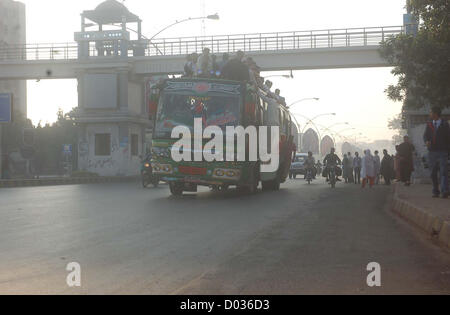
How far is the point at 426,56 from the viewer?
1923 centimetres

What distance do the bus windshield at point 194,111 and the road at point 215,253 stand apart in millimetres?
4218

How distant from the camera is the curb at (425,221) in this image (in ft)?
26.7

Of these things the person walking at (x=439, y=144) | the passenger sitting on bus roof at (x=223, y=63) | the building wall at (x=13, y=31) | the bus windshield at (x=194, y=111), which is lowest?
the person walking at (x=439, y=144)

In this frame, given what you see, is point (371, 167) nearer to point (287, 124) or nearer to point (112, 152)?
point (287, 124)

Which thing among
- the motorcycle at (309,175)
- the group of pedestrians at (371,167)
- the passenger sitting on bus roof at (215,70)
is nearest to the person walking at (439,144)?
the passenger sitting on bus roof at (215,70)

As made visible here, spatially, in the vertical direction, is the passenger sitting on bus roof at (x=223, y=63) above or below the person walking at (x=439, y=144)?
above

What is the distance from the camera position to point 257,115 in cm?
1723

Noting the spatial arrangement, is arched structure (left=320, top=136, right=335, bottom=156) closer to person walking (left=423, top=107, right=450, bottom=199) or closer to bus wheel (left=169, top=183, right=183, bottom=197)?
bus wheel (left=169, top=183, right=183, bottom=197)

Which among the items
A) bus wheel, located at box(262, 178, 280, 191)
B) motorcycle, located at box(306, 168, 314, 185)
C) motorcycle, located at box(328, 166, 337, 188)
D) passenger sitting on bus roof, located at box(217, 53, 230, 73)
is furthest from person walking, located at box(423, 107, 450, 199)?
motorcycle, located at box(306, 168, 314, 185)

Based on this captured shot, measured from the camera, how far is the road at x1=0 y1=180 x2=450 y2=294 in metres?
5.20

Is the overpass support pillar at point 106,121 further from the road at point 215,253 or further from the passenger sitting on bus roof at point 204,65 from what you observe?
the road at point 215,253

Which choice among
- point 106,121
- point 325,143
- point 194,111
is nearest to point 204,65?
point 194,111

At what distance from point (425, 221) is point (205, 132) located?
7.20m

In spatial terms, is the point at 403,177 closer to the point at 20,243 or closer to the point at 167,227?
the point at 167,227
